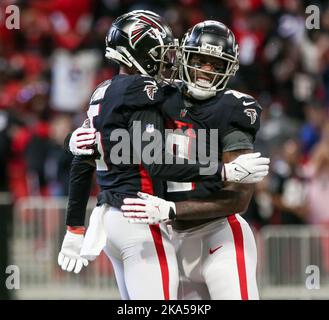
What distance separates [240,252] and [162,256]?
39 cm

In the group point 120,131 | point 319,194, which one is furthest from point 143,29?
point 319,194

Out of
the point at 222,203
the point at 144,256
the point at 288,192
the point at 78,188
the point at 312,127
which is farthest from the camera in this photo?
the point at 312,127

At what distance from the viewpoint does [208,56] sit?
189 inches

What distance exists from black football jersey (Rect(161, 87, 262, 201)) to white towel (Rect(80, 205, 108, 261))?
14.1 inches

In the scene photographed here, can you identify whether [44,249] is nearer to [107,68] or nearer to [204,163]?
[107,68]

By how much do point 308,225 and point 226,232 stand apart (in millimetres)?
3841

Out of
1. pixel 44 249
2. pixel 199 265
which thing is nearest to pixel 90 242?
pixel 199 265

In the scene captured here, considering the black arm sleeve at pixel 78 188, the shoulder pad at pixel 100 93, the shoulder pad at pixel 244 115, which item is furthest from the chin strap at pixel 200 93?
the black arm sleeve at pixel 78 188

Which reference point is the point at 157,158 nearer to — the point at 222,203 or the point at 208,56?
the point at 222,203

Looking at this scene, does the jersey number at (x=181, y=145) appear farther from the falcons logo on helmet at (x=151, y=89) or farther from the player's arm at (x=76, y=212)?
the player's arm at (x=76, y=212)

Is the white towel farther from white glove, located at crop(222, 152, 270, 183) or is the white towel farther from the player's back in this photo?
white glove, located at crop(222, 152, 270, 183)

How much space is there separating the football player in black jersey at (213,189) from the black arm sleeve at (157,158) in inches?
4.5

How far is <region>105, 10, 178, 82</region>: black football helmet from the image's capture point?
4.82 meters

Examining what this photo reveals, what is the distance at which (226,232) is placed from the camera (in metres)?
4.80
